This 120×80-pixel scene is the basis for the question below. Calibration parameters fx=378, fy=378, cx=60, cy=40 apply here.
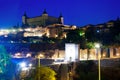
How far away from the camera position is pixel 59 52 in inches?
1695

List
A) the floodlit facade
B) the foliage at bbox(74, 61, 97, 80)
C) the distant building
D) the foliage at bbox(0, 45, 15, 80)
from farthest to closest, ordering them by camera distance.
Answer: the distant building
the floodlit facade
the foliage at bbox(0, 45, 15, 80)
the foliage at bbox(74, 61, 97, 80)

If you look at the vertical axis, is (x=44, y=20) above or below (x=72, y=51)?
above

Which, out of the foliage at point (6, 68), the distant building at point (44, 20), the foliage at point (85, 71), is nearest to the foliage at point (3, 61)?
the foliage at point (6, 68)

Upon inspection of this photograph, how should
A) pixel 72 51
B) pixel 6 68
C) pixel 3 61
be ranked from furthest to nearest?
pixel 72 51 → pixel 3 61 → pixel 6 68

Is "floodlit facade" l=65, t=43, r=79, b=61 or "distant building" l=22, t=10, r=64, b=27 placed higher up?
"distant building" l=22, t=10, r=64, b=27

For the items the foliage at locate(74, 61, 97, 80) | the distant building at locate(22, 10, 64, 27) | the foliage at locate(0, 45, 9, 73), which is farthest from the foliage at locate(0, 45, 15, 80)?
the distant building at locate(22, 10, 64, 27)

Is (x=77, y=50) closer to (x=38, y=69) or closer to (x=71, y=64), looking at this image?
(x=71, y=64)

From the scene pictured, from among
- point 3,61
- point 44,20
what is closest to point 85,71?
point 3,61

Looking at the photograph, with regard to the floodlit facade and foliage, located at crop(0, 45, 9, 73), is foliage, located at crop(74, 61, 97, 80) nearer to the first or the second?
the floodlit facade

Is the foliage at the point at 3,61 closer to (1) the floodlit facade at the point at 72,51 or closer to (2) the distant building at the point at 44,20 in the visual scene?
(1) the floodlit facade at the point at 72,51

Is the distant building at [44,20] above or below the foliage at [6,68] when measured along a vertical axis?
above

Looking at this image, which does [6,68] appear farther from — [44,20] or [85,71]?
[44,20]

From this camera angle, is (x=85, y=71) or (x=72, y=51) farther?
(x=72, y=51)

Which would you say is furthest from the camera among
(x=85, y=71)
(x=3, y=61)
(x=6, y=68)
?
(x=3, y=61)
